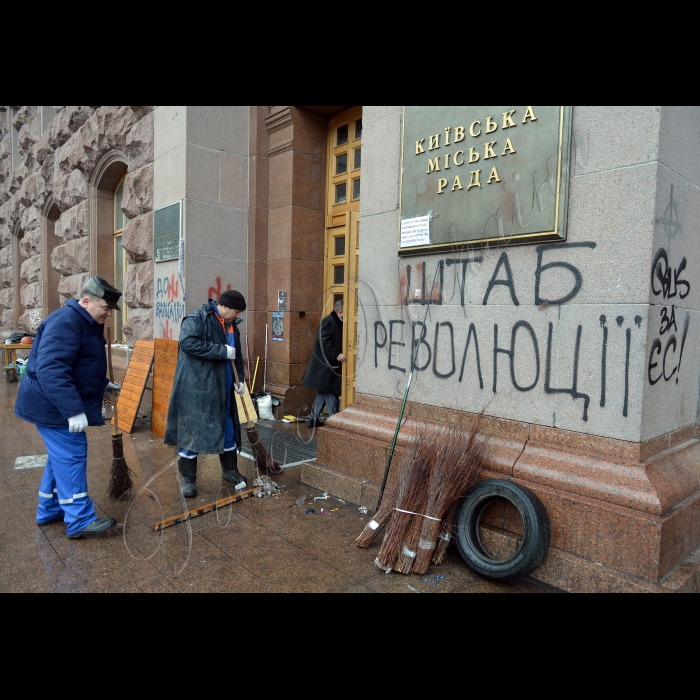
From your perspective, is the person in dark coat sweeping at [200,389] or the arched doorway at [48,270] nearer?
the person in dark coat sweeping at [200,389]

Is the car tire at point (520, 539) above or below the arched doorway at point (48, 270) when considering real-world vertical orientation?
below

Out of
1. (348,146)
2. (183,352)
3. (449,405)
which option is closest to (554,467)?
(449,405)

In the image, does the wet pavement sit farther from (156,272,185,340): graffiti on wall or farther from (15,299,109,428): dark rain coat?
(156,272,185,340): graffiti on wall

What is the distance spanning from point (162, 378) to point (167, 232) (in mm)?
2141

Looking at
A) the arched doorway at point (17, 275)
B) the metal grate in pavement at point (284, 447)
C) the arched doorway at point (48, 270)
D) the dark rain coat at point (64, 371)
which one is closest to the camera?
the dark rain coat at point (64, 371)

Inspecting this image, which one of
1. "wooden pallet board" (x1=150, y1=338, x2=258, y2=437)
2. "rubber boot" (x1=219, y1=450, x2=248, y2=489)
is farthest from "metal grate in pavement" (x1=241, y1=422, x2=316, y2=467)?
"rubber boot" (x1=219, y1=450, x2=248, y2=489)

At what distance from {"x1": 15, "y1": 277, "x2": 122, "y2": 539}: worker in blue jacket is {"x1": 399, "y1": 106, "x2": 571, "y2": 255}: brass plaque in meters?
2.41

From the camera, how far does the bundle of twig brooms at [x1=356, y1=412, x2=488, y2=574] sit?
3184 millimetres

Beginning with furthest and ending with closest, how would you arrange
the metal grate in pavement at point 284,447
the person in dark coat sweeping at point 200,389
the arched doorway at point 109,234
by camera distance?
the arched doorway at point 109,234
the metal grate in pavement at point 284,447
the person in dark coat sweeping at point 200,389

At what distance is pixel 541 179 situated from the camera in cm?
331

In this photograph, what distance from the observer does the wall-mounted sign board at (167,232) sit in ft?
23.9

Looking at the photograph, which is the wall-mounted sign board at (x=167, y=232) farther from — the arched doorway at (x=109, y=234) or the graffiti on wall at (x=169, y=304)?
the arched doorway at (x=109, y=234)

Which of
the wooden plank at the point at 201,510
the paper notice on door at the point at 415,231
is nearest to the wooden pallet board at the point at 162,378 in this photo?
the wooden plank at the point at 201,510

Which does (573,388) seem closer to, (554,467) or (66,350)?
(554,467)
